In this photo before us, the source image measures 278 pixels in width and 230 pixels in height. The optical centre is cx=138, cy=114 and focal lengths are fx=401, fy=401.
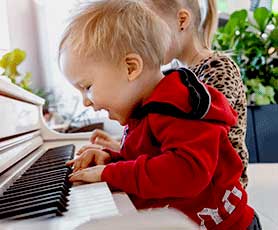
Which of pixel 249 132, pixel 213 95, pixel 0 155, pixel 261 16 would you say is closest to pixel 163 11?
pixel 213 95

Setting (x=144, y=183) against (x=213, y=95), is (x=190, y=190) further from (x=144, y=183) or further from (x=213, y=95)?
(x=213, y=95)

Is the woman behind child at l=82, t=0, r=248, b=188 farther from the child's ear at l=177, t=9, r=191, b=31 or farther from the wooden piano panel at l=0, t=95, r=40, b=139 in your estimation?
the wooden piano panel at l=0, t=95, r=40, b=139

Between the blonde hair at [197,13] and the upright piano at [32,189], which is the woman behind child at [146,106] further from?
the blonde hair at [197,13]

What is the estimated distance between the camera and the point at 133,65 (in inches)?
26.5

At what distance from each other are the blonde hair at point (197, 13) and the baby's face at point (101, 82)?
0.47m

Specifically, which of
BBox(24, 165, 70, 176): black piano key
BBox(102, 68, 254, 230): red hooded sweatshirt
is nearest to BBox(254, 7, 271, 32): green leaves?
BBox(102, 68, 254, 230): red hooded sweatshirt

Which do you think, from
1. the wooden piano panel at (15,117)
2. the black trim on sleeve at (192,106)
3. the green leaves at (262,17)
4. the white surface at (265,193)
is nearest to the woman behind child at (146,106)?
the black trim on sleeve at (192,106)

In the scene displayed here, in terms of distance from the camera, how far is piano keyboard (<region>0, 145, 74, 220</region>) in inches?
17.8

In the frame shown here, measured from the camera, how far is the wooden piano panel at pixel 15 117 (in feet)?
2.92

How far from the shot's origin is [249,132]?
89.0 inches

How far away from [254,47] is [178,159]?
192 cm

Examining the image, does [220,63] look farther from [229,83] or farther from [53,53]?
[53,53]

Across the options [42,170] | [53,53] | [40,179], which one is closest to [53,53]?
[53,53]

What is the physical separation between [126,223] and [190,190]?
1.22 feet
